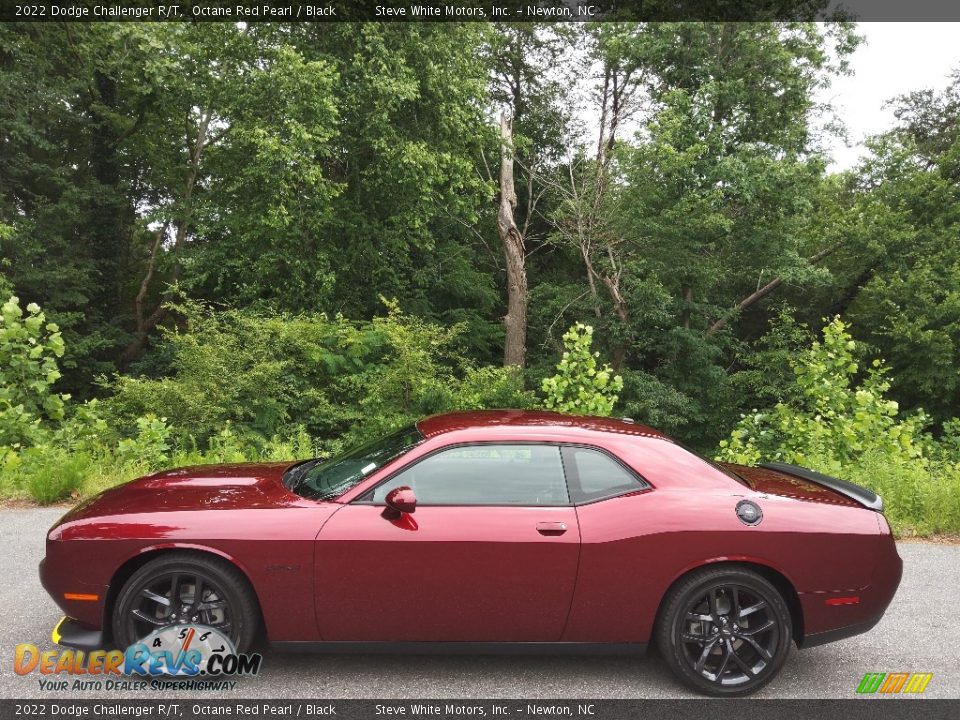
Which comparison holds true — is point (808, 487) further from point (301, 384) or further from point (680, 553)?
point (301, 384)

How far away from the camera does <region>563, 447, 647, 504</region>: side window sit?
11.8ft

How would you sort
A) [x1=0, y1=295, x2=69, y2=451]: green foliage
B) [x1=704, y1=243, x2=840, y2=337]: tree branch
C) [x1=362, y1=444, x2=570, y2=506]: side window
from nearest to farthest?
[x1=362, y1=444, x2=570, y2=506]: side window → [x1=0, y1=295, x2=69, y2=451]: green foliage → [x1=704, y1=243, x2=840, y2=337]: tree branch

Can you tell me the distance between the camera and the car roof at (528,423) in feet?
12.8

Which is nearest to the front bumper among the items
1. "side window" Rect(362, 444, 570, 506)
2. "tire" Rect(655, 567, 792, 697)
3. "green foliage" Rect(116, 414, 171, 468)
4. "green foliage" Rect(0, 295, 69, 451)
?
"side window" Rect(362, 444, 570, 506)

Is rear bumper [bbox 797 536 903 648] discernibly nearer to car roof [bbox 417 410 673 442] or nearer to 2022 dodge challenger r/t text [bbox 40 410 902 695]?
2022 dodge challenger r/t text [bbox 40 410 902 695]

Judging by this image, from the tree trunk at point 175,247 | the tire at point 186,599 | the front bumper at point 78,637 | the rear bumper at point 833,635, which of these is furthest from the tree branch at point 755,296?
the front bumper at point 78,637

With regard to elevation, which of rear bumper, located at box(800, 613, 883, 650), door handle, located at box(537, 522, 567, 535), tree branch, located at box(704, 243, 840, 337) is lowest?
rear bumper, located at box(800, 613, 883, 650)

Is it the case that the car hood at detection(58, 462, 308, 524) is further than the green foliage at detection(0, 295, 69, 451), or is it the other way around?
the green foliage at detection(0, 295, 69, 451)

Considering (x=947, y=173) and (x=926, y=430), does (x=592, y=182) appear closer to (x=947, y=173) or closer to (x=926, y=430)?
(x=947, y=173)

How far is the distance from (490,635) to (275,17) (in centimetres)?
1623

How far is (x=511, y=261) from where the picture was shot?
816 inches

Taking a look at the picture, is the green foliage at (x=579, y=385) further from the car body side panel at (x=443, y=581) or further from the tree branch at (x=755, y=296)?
the tree branch at (x=755, y=296)

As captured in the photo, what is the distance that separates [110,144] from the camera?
2108 centimetres

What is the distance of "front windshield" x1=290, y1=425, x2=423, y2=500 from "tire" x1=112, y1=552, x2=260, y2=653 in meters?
0.58
